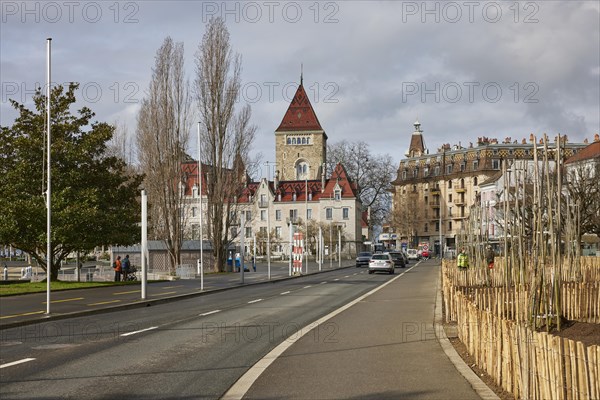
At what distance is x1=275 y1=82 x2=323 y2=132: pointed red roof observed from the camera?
13212 cm

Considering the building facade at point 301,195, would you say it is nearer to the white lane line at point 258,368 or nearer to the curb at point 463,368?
the white lane line at point 258,368

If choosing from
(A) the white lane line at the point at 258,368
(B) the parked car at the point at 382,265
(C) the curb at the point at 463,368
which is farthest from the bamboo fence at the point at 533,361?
(B) the parked car at the point at 382,265

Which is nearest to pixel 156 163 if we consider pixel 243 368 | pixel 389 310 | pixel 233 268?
pixel 233 268

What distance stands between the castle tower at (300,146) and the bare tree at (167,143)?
7598 cm

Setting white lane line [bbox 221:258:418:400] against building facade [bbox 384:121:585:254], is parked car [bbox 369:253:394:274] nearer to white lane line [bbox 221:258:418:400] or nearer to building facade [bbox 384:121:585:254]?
white lane line [bbox 221:258:418:400]

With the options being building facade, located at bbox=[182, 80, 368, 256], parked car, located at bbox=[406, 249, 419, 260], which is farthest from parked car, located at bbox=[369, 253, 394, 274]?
parked car, located at bbox=[406, 249, 419, 260]


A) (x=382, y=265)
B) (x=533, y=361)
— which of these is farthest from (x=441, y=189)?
(x=533, y=361)

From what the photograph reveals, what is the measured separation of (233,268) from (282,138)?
74045 mm

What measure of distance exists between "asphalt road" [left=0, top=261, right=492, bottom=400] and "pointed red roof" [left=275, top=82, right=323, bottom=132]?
368 ft

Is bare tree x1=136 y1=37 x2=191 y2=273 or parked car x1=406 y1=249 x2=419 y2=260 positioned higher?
bare tree x1=136 y1=37 x2=191 y2=273

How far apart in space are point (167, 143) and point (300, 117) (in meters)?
81.8

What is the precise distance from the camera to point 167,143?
5347 cm

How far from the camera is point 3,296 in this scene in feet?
91.5

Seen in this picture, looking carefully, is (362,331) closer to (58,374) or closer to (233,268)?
(58,374)
